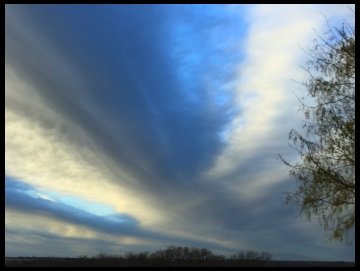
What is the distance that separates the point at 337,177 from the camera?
17.8 metres

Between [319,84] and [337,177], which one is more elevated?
[319,84]
